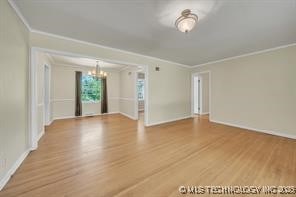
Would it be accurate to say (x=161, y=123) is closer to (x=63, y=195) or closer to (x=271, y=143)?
(x=271, y=143)

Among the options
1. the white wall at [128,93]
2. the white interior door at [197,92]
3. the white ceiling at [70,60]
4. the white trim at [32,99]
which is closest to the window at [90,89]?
the white ceiling at [70,60]

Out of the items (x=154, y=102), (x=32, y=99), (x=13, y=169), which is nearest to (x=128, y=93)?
(x=154, y=102)

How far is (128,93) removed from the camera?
284 inches

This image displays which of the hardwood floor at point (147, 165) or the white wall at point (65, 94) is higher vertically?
the white wall at point (65, 94)

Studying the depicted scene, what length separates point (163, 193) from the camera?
1702mm

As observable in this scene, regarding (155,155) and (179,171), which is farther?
(155,155)

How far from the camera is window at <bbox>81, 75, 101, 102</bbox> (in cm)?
718

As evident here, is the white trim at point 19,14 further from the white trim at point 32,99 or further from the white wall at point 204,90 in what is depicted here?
the white wall at point 204,90

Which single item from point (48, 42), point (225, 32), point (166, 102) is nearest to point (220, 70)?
point (166, 102)

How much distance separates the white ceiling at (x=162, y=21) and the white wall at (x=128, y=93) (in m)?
3.08

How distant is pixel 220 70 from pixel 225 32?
275cm

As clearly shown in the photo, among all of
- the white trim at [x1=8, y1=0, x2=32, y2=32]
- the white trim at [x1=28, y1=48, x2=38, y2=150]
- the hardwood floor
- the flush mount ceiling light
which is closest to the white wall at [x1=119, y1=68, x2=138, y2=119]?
the hardwood floor

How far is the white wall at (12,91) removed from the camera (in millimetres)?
1838

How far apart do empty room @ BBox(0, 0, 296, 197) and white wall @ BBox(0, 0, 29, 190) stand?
0.06ft
